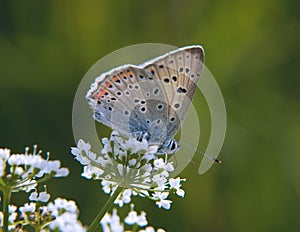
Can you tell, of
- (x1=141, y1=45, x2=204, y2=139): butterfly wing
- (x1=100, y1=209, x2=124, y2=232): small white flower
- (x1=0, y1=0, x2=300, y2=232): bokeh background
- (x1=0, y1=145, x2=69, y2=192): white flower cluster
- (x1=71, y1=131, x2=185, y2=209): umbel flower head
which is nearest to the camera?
(x1=100, y1=209, x2=124, y2=232): small white flower

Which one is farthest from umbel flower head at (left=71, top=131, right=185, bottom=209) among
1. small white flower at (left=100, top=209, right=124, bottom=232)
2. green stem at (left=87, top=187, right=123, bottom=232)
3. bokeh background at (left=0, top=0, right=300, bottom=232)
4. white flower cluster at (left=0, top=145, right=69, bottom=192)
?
bokeh background at (left=0, top=0, right=300, bottom=232)

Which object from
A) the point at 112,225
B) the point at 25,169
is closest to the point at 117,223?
the point at 112,225

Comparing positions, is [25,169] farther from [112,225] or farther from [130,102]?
[130,102]

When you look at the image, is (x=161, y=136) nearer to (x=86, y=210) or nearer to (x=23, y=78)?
(x=86, y=210)

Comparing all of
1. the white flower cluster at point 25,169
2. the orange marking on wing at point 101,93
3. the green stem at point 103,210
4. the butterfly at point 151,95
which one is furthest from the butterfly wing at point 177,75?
the white flower cluster at point 25,169

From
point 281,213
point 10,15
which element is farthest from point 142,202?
point 10,15

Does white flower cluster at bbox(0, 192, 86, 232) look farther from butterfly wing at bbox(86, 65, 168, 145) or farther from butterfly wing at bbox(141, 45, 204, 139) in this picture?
butterfly wing at bbox(141, 45, 204, 139)
